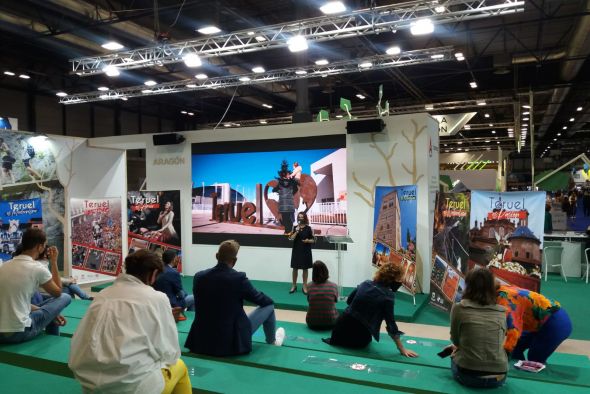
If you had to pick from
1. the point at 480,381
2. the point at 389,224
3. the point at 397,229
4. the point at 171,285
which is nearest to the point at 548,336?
the point at 480,381

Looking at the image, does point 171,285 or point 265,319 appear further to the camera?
point 171,285

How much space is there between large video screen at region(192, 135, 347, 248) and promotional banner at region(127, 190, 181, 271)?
0.39m

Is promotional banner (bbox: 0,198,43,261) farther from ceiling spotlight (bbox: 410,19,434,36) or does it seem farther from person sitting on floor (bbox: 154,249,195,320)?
ceiling spotlight (bbox: 410,19,434,36)

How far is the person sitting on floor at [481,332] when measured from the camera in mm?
2896

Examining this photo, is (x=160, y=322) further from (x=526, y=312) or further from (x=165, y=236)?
(x=165, y=236)

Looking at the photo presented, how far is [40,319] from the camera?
3.82 meters

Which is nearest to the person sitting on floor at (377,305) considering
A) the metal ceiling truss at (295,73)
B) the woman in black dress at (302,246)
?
the woman in black dress at (302,246)

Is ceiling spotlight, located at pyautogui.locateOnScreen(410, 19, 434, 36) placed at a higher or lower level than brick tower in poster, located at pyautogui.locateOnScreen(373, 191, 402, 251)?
higher

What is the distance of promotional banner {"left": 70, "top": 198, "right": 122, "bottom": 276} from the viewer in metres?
8.39

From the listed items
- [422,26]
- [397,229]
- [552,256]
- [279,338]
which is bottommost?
[279,338]

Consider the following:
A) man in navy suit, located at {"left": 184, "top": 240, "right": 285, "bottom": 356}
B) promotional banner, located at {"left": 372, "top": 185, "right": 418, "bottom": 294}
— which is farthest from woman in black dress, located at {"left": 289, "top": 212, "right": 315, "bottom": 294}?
man in navy suit, located at {"left": 184, "top": 240, "right": 285, "bottom": 356}

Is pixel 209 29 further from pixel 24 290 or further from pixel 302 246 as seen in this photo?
pixel 24 290

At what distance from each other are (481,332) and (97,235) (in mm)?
7540

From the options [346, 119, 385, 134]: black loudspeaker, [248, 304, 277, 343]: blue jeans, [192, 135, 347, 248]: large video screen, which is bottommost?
[248, 304, 277, 343]: blue jeans
